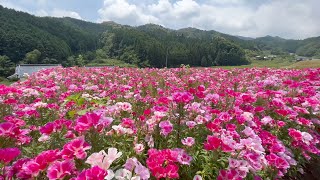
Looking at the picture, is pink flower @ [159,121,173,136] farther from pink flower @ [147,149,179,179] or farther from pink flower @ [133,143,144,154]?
pink flower @ [147,149,179,179]

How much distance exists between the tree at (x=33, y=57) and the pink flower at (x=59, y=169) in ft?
269

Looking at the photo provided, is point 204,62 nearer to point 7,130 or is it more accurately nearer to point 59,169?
point 7,130

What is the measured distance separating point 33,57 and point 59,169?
82116 mm

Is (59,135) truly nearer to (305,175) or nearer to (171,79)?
(305,175)

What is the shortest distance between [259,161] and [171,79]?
5.91m

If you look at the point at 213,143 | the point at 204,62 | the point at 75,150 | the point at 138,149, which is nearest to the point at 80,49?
the point at 204,62

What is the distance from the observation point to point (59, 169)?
158 cm

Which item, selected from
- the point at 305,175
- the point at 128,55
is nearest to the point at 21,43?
the point at 128,55

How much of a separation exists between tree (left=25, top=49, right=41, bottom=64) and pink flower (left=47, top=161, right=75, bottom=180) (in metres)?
82.1

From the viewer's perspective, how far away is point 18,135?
228 cm

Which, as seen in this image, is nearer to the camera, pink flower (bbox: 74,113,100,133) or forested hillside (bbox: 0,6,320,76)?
pink flower (bbox: 74,113,100,133)

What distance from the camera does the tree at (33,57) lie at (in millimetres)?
75500

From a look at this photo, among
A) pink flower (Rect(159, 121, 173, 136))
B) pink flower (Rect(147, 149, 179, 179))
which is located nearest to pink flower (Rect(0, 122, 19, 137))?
pink flower (Rect(147, 149, 179, 179))

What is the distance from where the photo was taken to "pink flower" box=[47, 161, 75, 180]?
1548 mm
